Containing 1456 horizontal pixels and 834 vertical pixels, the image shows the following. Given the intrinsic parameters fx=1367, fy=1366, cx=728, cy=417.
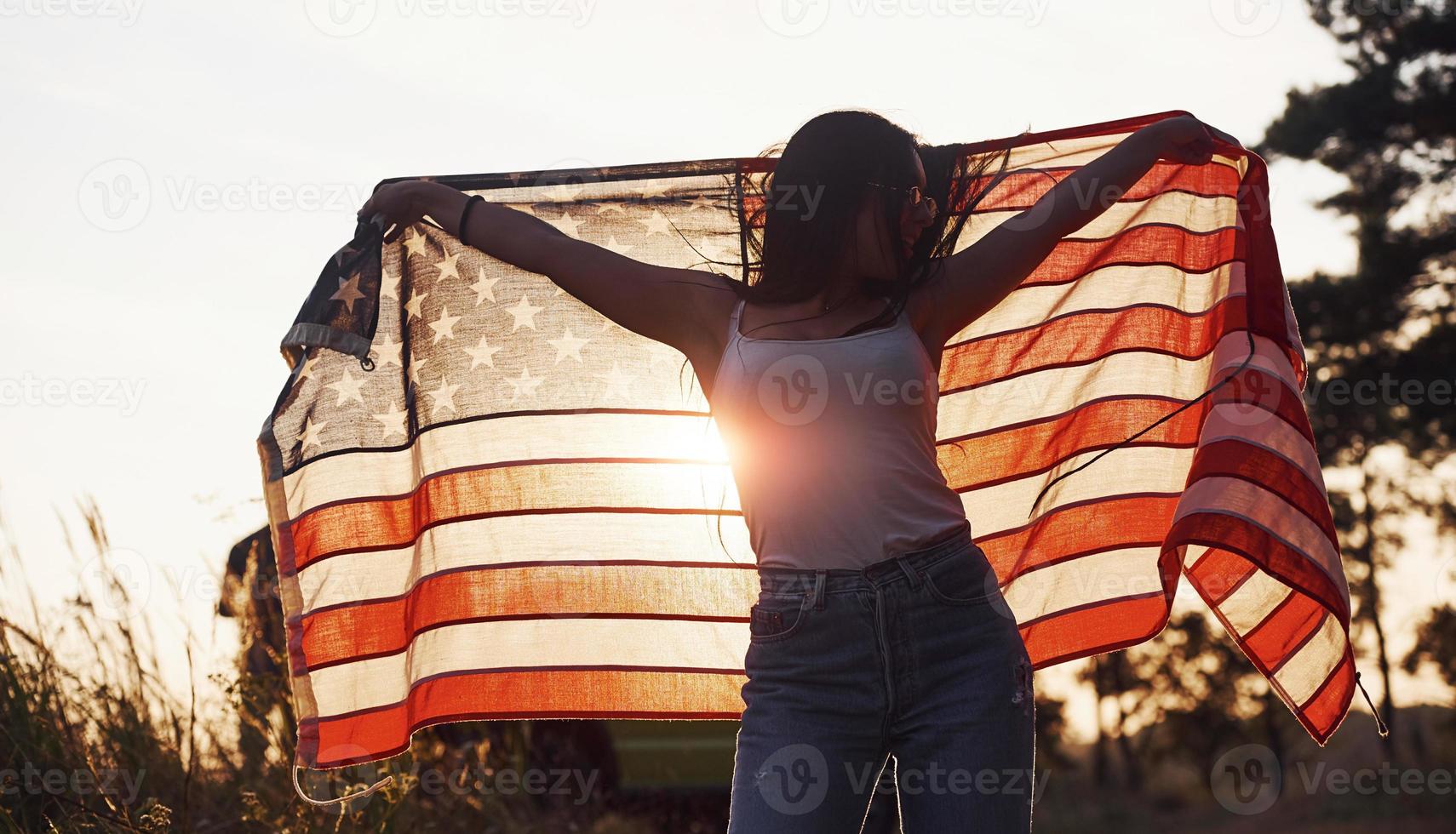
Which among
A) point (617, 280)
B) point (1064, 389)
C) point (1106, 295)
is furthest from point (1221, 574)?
point (617, 280)

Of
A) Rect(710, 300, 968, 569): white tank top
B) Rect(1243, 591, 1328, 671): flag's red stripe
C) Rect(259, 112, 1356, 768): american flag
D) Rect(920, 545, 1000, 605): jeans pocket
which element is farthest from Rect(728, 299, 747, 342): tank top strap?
Rect(1243, 591, 1328, 671): flag's red stripe

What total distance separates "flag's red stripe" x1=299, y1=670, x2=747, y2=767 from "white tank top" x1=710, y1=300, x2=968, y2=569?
157 centimetres

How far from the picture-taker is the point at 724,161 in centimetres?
438

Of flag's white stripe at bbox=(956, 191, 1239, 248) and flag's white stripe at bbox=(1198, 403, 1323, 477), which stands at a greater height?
flag's white stripe at bbox=(956, 191, 1239, 248)

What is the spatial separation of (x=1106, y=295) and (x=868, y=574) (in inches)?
82.3

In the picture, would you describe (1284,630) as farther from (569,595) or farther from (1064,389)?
(569,595)

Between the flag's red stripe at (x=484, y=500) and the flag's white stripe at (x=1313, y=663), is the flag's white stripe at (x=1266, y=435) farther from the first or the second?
the flag's red stripe at (x=484, y=500)

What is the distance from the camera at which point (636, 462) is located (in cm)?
449

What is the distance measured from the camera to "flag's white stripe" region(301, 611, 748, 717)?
446 centimetres
